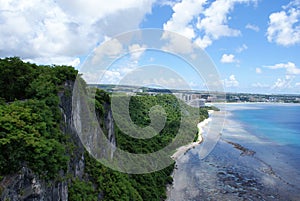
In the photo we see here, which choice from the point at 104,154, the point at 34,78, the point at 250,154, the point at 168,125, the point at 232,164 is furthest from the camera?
the point at 168,125

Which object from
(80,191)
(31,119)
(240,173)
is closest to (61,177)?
(80,191)

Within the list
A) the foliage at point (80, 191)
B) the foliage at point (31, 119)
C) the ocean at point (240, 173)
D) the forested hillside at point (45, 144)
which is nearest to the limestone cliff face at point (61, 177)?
the forested hillside at point (45, 144)

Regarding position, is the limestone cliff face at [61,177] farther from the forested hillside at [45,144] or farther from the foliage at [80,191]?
the foliage at [80,191]

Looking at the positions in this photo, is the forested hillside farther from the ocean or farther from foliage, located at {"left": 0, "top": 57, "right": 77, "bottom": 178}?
the ocean

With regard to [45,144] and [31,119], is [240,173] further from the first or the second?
[31,119]

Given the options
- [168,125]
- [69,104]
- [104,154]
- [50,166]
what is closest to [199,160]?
[168,125]

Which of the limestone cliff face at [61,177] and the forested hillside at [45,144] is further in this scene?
the forested hillside at [45,144]

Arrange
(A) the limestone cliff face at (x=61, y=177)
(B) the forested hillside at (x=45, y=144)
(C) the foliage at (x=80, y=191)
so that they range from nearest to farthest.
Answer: (A) the limestone cliff face at (x=61, y=177)
(B) the forested hillside at (x=45, y=144)
(C) the foliage at (x=80, y=191)

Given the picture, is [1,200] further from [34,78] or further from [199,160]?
[199,160]
